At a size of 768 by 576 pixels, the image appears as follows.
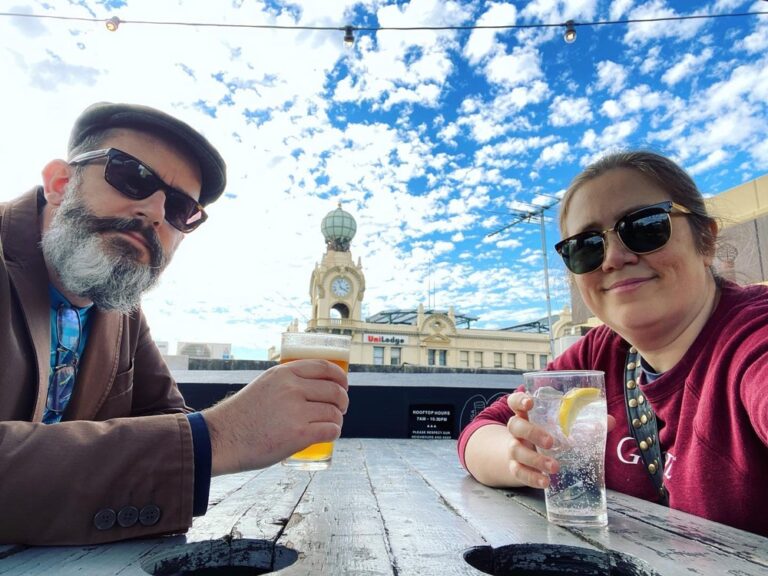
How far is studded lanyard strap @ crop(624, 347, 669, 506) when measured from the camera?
4.65 feet

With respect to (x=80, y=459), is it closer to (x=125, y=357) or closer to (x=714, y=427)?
(x=125, y=357)

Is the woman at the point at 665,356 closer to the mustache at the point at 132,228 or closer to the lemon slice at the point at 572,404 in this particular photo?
the lemon slice at the point at 572,404

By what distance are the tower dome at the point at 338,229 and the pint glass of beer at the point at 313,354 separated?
1434 inches

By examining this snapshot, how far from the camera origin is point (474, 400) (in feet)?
16.7

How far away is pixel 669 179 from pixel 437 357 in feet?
121

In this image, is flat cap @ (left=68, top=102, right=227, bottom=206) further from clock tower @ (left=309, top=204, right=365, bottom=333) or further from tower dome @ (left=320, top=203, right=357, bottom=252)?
tower dome @ (left=320, top=203, right=357, bottom=252)

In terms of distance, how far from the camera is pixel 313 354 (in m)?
1.17

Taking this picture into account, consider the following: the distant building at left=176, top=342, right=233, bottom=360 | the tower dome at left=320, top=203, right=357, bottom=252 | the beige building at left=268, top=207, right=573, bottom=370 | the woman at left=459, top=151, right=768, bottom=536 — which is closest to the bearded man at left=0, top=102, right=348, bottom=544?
the woman at left=459, top=151, right=768, bottom=536

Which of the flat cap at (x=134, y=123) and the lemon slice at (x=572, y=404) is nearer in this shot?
the lemon slice at (x=572, y=404)

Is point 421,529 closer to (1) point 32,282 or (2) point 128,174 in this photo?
(1) point 32,282

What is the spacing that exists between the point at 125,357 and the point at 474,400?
3.94 metres

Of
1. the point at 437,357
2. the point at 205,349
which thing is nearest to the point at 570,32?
the point at 437,357

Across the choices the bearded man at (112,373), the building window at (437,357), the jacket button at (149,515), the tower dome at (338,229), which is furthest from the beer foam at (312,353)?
the building window at (437,357)

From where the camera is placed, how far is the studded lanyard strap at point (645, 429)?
4.65 feet
